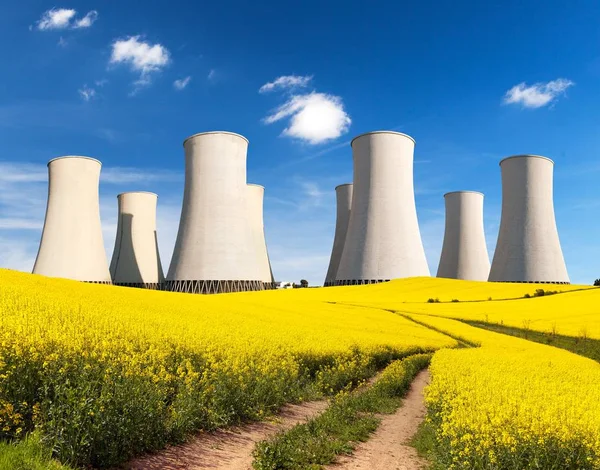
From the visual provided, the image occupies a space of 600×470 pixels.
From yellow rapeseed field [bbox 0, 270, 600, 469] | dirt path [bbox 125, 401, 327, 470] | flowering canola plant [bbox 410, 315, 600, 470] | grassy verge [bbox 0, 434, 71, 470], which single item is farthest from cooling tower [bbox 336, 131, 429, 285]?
grassy verge [bbox 0, 434, 71, 470]

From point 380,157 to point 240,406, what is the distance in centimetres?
3395

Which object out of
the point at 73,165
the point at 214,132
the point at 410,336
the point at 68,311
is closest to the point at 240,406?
the point at 68,311

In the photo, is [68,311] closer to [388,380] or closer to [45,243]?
[388,380]

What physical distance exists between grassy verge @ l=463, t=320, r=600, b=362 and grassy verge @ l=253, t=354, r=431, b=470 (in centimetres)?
1059

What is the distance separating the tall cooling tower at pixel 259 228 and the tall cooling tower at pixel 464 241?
1862 cm

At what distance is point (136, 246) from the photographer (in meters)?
49.9

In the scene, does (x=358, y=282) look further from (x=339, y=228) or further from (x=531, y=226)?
(x=531, y=226)

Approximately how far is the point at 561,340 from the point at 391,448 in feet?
53.1

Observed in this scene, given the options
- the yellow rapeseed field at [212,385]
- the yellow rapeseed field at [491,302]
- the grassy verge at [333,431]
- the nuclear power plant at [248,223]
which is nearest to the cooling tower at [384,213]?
the nuclear power plant at [248,223]

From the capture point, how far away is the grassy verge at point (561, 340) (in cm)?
1775

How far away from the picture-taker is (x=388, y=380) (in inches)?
402

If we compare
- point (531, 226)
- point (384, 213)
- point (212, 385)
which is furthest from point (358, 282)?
point (212, 385)

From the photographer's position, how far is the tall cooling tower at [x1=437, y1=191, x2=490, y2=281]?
5141 centimetres

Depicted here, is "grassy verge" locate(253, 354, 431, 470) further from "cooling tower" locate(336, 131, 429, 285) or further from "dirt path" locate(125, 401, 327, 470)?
"cooling tower" locate(336, 131, 429, 285)
